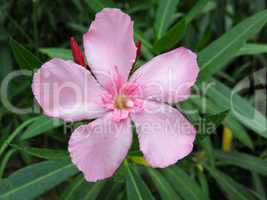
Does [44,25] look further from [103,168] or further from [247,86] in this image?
[103,168]

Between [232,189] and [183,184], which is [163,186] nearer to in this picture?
[183,184]

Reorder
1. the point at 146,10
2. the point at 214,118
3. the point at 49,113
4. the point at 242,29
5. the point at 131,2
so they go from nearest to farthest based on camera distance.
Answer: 1. the point at 49,113
2. the point at 214,118
3. the point at 242,29
4. the point at 131,2
5. the point at 146,10

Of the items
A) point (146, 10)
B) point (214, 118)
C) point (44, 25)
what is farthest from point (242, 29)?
point (44, 25)

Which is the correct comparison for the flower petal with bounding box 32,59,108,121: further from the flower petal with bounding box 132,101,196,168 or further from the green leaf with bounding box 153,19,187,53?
the green leaf with bounding box 153,19,187,53

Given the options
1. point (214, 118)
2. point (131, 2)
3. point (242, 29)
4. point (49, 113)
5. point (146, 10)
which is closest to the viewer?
point (49, 113)

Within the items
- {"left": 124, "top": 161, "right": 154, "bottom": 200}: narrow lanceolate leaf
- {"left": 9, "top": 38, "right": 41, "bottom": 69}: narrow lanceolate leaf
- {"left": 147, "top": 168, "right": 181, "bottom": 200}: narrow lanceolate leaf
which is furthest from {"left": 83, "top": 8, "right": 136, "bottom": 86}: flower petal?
{"left": 147, "top": 168, "right": 181, "bottom": 200}: narrow lanceolate leaf
